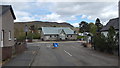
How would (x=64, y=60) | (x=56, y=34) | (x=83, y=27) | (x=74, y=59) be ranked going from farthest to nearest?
1. (x=83, y=27)
2. (x=56, y=34)
3. (x=74, y=59)
4. (x=64, y=60)

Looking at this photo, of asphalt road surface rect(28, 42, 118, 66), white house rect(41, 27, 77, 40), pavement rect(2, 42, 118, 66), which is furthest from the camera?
white house rect(41, 27, 77, 40)

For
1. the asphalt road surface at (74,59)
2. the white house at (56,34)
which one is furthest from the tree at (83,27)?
the asphalt road surface at (74,59)

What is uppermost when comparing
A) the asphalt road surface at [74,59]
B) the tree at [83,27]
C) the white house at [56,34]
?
the tree at [83,27]

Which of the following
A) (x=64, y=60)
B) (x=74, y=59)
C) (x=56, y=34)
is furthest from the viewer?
(x=56, y=34)

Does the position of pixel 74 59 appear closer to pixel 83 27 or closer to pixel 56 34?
pixel 56 34

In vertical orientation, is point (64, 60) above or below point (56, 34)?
below

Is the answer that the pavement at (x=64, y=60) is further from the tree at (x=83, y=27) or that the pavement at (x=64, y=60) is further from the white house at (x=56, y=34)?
the tree at (x=83, y=27)

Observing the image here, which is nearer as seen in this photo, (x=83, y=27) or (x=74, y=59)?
(x=74, y=59)

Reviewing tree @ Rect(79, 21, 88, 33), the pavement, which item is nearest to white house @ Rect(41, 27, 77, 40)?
tree @ Rect(79, 21, 88, 33)

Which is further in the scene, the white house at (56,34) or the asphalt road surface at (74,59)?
the white house at (56,34)

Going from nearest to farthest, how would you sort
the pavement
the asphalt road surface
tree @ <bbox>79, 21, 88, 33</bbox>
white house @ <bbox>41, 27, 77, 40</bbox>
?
1. the pavement
2. the asphalt road surface
3. white house @ <bbox>41, 27, 77, 40</bbox>
4. tree @ <bbox>79, 21, 88, 33</bbox>

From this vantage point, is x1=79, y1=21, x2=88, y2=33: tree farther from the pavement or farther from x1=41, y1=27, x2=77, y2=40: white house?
the pavement

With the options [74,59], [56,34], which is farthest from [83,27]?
[74,59]

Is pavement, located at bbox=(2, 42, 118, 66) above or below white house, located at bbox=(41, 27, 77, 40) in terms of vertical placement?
below
